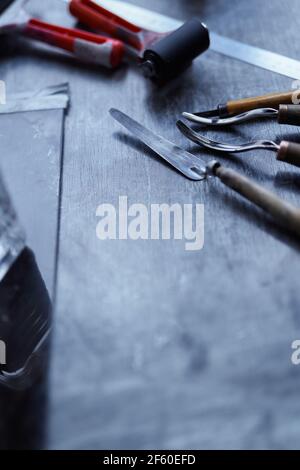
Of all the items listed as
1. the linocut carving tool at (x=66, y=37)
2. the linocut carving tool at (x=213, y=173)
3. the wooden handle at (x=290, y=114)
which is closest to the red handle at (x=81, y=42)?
the linocut carving tool at (x=66, y=37)

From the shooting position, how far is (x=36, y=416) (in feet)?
1.67

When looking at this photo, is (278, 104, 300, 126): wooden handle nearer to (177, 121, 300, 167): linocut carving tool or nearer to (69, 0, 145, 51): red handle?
(177, 121, 300, 167): linocut carving tool

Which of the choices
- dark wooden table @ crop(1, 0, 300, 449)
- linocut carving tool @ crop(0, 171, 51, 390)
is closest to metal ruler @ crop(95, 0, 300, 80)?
dark wooden table @ crop(1, 0, 300, 449)

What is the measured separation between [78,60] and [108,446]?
A: 51 centimetres

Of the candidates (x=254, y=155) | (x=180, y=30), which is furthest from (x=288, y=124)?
(x=180, y=30)

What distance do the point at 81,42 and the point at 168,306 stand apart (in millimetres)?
398

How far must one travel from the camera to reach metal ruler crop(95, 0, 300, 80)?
755 mm

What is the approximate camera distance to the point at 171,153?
66 cm

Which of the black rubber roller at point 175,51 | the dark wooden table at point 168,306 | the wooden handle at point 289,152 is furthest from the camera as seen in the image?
the black rubber roller at point 175,51

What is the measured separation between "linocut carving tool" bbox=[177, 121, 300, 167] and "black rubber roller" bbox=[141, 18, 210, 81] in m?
0.09

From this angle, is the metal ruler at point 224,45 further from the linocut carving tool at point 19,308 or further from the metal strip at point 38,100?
the linocut carving tool at point 19,308

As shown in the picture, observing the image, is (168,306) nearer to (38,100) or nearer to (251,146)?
(251,146)

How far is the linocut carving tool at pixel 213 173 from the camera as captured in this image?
22.7 inches

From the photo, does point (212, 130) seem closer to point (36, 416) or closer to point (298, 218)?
point (298, 218)
